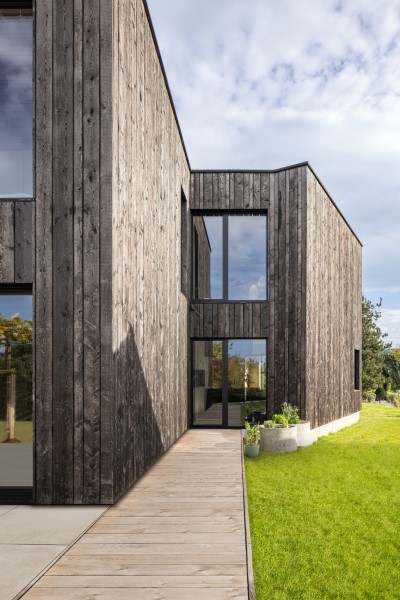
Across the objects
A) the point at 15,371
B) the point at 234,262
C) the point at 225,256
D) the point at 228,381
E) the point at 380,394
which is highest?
the point at 225,256

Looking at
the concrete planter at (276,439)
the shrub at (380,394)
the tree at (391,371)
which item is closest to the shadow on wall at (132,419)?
the concrete planter at (276,439)

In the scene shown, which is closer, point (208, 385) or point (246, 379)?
point (246, 379)

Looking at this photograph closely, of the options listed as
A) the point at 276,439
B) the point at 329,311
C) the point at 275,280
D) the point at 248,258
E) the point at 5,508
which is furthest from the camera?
the point at 329,311

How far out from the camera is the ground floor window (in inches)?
375

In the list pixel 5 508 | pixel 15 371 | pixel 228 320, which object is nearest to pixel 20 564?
pixel 5 508

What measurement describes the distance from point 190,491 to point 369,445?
5.09m

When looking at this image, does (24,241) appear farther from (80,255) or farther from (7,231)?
(80,255)

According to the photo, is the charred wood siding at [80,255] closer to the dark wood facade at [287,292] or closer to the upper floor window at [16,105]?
the upper floor window at [16,105]

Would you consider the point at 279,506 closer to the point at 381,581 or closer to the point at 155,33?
the point at 381,581

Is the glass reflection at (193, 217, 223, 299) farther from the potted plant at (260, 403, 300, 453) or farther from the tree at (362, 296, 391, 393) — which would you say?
the tree at (362, 296, 391, 393)

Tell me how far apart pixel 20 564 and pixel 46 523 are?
30.3 inches

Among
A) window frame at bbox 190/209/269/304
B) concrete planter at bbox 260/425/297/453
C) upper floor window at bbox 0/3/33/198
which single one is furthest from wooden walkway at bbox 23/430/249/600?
window frame at bbox 190/209/269/304

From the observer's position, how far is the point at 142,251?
548 cm

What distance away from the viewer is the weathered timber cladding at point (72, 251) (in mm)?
4188
